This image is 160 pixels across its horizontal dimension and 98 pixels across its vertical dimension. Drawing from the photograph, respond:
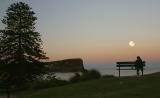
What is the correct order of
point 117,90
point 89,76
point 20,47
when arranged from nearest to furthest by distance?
1. point 117,90
2. point 89,76
3. point 20,47

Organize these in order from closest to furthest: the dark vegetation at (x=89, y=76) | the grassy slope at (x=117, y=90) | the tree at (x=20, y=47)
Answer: the grassy slope at (x=117, y=90) < the dark vegetation at (x=89, y=76) < the tree at (x=20, y=47)

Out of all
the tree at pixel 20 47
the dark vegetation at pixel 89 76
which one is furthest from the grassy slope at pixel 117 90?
the tree at pixel 20 47

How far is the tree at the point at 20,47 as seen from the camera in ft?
163

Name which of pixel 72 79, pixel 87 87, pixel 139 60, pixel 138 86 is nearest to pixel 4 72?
pixel 72 79

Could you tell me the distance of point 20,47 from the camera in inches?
2003

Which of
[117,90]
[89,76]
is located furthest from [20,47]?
[117,90]

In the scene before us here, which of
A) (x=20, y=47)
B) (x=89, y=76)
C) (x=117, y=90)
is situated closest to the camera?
(x=117, y=90)

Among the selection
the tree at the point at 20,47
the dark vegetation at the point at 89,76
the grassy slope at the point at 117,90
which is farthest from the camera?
the tree at the point at 20,47

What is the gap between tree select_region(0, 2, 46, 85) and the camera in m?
49.6

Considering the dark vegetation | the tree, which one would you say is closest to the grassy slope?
the dark vegetation

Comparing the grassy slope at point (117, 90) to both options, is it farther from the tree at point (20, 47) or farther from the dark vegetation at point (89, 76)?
the tree at point (20, 47)

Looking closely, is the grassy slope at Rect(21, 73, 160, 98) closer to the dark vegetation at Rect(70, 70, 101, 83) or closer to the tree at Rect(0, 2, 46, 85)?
the dark vegetation at Rect(70, 70, 101, 83)

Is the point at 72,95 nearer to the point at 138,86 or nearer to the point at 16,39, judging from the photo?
the point at 138,86

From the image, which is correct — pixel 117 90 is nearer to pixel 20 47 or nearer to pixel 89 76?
pixel 89 76
